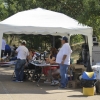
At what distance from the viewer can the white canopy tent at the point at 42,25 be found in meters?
11.9

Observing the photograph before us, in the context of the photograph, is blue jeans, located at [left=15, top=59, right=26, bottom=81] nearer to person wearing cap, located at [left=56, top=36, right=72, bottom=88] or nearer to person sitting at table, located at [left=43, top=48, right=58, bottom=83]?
→ person sitting at table, located at [left=43, top=48, right=58, bottom=83]

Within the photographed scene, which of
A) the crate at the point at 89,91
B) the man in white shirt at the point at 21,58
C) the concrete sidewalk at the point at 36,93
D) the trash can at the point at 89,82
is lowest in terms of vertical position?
the concrete sidewalk at the point at 36,93

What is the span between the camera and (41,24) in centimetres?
1238

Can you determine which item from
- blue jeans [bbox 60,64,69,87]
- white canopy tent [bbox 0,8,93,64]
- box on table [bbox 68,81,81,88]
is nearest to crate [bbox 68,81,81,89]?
box on table [bbox 68,81,81,88]

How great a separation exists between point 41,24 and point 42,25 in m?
0.15

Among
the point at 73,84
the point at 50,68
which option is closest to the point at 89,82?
the point at 73,84

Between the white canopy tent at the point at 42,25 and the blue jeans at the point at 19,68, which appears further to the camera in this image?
the blue jeans at the point at 19,68

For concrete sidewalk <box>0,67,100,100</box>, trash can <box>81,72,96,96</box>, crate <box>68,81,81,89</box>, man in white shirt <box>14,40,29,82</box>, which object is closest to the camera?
concrete sidewalk <box>0,67,100,100</box>

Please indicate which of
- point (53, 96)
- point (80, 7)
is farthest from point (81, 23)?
point (80, 7)

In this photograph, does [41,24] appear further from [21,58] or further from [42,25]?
[21,58]

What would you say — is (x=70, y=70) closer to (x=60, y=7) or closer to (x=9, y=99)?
(x=9, y=99)

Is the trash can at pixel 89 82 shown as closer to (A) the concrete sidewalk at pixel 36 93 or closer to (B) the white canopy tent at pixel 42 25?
(A) the concrete sidewalk at pixel 36 93

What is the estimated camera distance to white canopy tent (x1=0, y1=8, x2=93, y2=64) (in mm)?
11898

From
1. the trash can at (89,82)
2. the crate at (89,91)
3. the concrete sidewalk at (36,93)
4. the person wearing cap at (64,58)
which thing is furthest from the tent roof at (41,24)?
the crate at (89,91)
